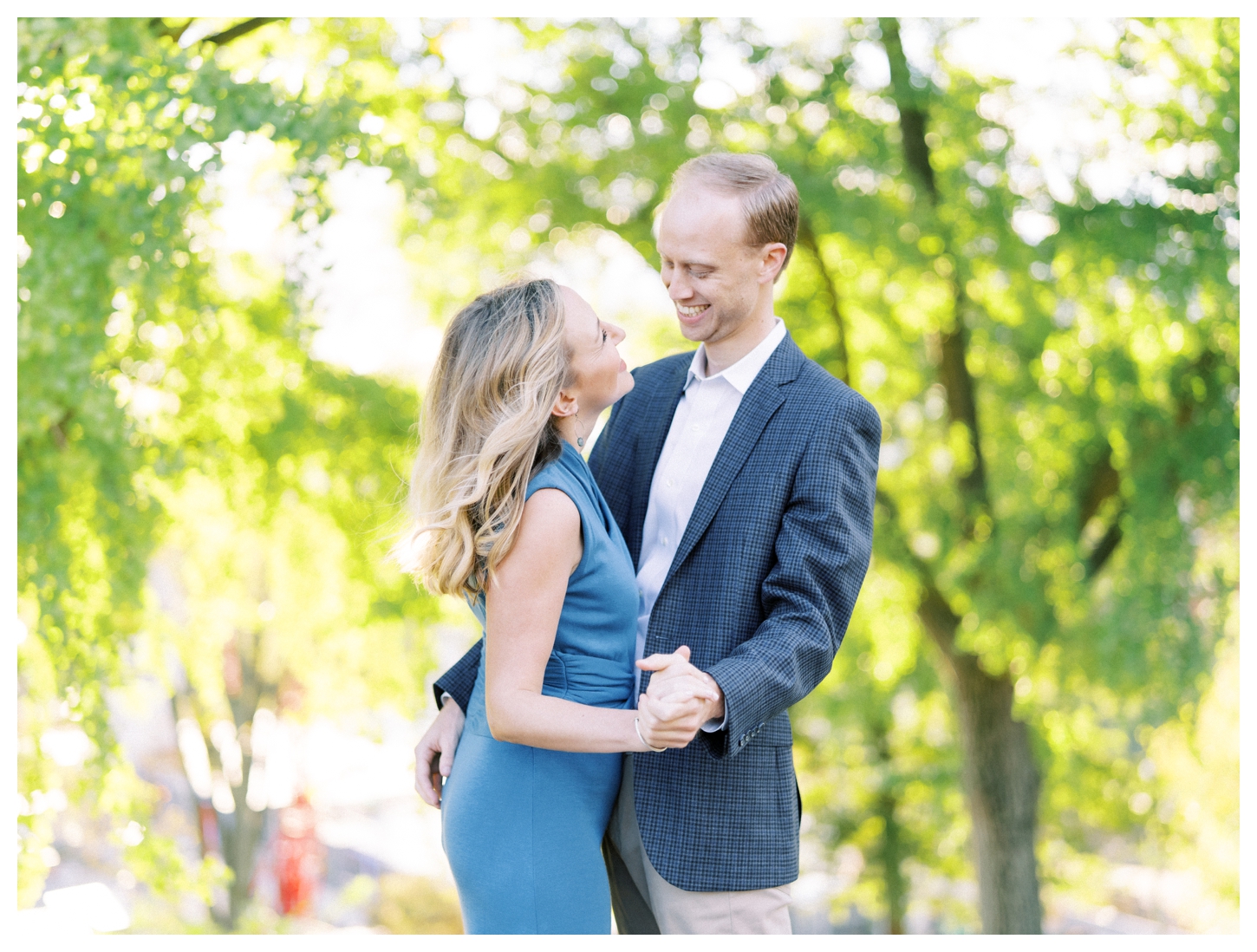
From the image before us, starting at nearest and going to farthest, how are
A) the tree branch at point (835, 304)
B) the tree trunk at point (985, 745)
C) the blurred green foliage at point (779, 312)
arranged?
the blurred green foliage at point (779, 312), the tree branch at point (835, 304), the tree trunk at point (985, 745)

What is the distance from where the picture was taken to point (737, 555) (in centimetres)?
204

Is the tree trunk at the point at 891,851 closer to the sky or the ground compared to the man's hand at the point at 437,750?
closer to the ground

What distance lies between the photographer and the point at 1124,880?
52.8ft

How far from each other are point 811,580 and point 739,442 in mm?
364

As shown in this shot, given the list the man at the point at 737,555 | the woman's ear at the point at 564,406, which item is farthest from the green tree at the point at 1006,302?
the woman's ear at the point at 564,406

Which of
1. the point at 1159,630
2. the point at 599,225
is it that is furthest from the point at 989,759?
the point at 599,225

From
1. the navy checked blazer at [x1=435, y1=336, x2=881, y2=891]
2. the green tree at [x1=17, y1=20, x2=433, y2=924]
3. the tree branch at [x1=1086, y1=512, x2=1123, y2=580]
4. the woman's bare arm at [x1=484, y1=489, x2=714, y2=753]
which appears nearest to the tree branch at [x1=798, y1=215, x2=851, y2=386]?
the tree branch at [x1=1086, y1=512, x2=1123, y2=580]

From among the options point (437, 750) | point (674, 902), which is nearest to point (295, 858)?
point (437, 750)

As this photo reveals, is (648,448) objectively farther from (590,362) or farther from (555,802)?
(555,802)

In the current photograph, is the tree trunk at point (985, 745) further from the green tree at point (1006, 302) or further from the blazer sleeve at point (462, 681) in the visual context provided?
the blazer sleeve at point (462, 681)

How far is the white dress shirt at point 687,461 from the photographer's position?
221 centimetres

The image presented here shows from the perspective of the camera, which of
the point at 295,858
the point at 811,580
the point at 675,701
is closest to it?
the point at 675,701

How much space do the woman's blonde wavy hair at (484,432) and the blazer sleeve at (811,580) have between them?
1.65ft
